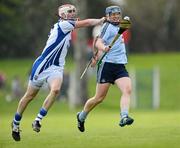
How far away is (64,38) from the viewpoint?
1628 cm

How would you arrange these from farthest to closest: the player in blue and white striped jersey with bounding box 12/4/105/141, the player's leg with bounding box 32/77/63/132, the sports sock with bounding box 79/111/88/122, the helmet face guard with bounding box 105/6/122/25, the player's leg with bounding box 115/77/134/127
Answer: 1. the sports sock with bounding box 79/111/88/122
2. the helmet face guard with bounding box 105/6/122/25
3. the player's leg with bounding box 115/77/134/127
4. the player in blue and white striped jersey with bounding box 12/4/105/141
5. the player's leg with bounding box 32/77/63/132

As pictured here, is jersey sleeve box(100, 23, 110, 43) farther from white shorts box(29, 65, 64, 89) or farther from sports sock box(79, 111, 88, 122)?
sports sock box(79, 111, 88, 122)

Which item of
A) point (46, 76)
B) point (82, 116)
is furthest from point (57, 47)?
point (82, 116)

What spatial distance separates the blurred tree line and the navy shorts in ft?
92.3

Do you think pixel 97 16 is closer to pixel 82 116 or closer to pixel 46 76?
pixel 82 116

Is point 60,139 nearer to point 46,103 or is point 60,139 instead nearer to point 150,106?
point 46,103

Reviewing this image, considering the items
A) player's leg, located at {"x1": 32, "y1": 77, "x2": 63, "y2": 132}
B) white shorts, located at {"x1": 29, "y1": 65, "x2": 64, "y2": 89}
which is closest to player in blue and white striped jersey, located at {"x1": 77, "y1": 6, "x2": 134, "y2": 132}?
white shorts, located at {"x1": 29, "y1": 65, "x2": 64, "y2": 89}

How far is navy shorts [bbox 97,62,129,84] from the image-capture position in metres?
16.8

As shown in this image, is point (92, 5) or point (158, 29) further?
point (158, 29)

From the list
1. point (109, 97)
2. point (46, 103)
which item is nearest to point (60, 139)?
point (46, 103)

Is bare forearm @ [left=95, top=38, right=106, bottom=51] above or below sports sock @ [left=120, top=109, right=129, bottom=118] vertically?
above

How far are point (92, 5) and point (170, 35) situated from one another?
446 inches

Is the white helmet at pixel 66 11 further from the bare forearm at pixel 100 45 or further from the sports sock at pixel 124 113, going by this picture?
the sports sock at pixel 124 113

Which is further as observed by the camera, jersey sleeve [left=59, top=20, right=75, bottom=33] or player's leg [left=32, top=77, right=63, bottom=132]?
jersey sleeve [left=59, top=20, right=75, bottom=33]
